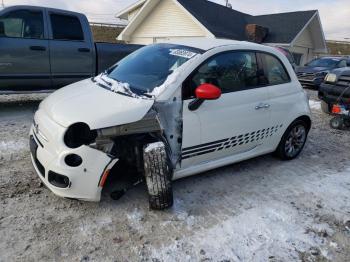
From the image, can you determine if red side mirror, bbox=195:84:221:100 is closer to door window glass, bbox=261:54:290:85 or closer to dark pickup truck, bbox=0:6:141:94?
door window glass, bbox=261:54:290:85

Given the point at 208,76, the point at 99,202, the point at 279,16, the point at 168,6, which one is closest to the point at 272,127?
the point at 208,76

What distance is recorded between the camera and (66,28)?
706 centimetres

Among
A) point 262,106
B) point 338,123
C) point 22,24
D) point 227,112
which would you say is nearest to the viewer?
point 227,112

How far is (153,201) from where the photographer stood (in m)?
3.33

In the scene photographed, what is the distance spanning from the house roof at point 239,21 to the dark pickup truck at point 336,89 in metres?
11.3

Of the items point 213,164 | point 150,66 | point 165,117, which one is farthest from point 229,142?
point 150,66

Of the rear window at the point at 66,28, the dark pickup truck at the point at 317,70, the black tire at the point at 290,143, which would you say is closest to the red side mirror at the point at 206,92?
the black tire at the point at 290,143

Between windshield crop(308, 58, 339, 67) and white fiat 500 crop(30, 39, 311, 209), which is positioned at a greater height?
white fiat 500 crop(30, 39, 311, 209)

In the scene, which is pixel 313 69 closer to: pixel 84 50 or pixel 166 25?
pixel 166 25

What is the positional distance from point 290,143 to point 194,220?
7.89 ft

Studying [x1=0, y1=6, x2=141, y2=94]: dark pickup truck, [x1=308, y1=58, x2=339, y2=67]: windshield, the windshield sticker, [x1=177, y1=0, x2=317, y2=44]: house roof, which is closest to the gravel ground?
the windshield sticker

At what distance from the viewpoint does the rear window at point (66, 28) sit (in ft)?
22.6

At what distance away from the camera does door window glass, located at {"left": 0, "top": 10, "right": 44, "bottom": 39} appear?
6.32 meters

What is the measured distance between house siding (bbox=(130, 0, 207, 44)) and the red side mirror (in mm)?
15563
